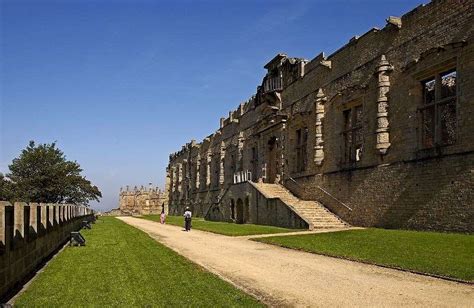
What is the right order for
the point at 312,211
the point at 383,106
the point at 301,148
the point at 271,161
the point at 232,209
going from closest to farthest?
the point at 383,106
the point at 312,211
the point at 301,148
the point at 232,209
the point at 271,161

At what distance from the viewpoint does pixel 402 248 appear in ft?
43.5

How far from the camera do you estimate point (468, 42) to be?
53.8 ft

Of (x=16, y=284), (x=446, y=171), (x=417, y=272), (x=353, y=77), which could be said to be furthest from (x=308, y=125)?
(x=16, y=284)

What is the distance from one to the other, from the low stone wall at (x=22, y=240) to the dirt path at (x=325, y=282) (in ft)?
12.8

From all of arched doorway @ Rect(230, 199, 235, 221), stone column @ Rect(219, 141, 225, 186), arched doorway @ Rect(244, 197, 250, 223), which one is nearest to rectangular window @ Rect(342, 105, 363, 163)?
arched doorway @ Rect(244, 197, 250, 223)

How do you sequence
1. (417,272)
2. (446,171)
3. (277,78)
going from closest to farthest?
(417,272) < (446,171) < (277,78)

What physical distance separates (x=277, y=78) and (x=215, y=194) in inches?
781

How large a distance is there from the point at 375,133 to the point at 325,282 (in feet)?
45.7

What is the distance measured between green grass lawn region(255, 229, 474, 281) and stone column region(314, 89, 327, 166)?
8.58 m

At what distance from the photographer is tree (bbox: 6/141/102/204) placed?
4625 cm

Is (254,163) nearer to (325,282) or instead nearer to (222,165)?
(222,165)

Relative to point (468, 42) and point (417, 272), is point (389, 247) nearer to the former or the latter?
point (417, 272)

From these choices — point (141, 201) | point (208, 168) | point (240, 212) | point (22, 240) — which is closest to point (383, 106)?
point (240, 212)

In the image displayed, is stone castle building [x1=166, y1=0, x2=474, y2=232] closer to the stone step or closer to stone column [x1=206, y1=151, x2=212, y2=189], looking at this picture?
the stone step
